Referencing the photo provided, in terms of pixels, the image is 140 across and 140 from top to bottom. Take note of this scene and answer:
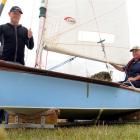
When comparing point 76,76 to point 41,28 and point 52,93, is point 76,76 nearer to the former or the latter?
point 52,93

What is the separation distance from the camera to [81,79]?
655 cm

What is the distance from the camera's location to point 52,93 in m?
6.01

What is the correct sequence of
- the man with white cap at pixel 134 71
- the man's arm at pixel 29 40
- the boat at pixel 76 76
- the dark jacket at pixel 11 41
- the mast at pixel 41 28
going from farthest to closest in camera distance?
the man with white cap at pixel 134 71, the mast at pixel 41 28, the man's arm at pixel 29 40, the dark jacket at pixel 11 41, the boat at pixel 76 76

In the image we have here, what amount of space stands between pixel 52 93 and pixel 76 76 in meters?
0.55

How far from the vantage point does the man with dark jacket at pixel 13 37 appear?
645 cm

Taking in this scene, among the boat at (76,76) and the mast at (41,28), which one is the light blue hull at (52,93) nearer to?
the boat at (76,76)

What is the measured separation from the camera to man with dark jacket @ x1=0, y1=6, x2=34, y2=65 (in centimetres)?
645

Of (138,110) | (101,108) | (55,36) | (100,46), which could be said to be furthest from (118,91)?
(100,46)

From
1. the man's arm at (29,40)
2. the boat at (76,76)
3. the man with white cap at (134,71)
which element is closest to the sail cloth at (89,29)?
the boat at (76,76)

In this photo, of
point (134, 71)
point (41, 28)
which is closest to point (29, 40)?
point (41, 28)

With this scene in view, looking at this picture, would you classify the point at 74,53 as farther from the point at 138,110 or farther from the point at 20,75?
the point at 20,75

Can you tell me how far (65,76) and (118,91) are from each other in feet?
5.27

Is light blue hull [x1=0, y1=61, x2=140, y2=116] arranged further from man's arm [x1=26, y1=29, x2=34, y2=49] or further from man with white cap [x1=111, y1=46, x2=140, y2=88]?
man with white cap [x1=111, y1=46, x2=140, y2=88]

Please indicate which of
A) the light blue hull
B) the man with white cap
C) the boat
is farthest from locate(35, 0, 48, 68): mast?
the man with white cap
